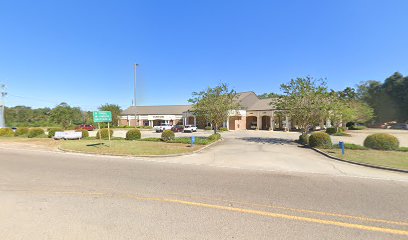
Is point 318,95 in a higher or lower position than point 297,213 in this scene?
higher

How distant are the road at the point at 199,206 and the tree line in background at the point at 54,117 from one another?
5036 cm

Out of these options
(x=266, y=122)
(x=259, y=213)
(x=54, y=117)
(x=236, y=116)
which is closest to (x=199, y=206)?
(x=259, y=213)

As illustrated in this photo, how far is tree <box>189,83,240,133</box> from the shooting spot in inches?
851

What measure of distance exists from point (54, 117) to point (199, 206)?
60.2 metres

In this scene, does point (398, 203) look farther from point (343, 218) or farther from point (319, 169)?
point (319, 169)

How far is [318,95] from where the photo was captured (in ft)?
61.2

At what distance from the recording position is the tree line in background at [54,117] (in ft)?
167

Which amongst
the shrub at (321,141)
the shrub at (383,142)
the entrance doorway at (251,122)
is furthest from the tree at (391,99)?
the shrub at (321,141)

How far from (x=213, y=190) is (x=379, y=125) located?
7868 cm

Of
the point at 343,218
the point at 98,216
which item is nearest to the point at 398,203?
the point at 343,218

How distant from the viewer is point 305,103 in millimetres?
19047

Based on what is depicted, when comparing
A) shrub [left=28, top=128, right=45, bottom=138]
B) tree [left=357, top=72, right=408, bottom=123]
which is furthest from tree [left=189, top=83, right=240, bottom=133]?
tree [left=357, top=72, right=408, bottom=123]

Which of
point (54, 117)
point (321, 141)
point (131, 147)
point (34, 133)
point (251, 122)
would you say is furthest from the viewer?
point (54, 117)

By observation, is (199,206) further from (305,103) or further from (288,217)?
(305,103)
